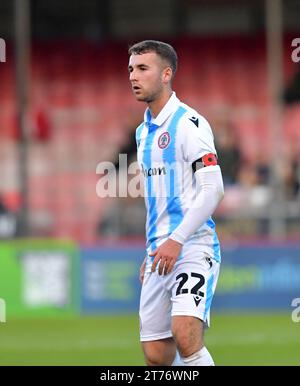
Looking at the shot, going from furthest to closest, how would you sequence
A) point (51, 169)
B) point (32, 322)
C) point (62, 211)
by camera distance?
1. point (51, 169)
2. point (62, 211)
3. point (32, 322)

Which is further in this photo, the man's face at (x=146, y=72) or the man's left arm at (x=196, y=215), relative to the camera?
the man's face at (x=146, y=72)

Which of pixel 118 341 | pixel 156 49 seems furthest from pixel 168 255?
pixel 118 341

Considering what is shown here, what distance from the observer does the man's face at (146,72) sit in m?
7.03

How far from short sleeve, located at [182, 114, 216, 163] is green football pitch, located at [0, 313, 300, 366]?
4.21 m

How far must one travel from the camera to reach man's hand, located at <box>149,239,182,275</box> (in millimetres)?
6832

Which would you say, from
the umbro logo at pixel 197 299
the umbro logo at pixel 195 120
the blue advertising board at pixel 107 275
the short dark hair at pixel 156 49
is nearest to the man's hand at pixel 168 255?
the umbro logo at pixel 197 299

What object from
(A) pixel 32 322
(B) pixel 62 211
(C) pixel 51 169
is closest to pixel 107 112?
(C) pixel 51 169

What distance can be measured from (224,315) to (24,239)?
321cm

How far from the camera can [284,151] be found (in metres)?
18.9

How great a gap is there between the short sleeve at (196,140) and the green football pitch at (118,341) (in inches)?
166

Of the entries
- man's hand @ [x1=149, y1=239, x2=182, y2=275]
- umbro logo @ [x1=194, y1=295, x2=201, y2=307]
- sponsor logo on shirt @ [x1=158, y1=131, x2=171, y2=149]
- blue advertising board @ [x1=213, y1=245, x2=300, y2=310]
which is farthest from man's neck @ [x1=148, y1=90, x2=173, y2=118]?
blue advertising board @ [x1=213, y1=245, x2=300, y2=310]

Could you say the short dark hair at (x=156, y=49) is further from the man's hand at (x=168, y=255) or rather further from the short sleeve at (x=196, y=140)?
the man's hand at (x=168, y=255)

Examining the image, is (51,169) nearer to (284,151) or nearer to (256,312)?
(284,151)
